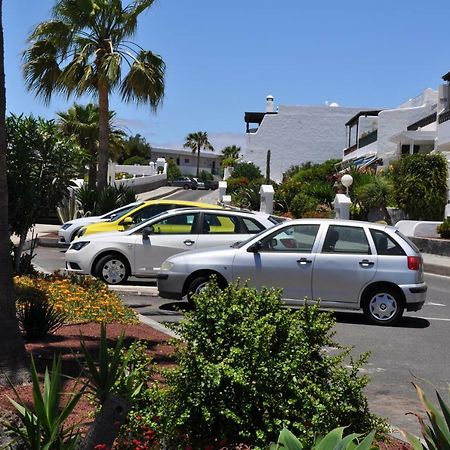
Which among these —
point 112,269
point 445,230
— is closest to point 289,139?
point 445,230

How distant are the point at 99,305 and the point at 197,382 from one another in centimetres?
556

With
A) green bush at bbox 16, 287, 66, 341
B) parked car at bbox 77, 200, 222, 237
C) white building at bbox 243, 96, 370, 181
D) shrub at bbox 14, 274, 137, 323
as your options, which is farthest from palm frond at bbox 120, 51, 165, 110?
white building at bbox 243, 96, 370, 181

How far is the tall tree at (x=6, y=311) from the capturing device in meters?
5.69

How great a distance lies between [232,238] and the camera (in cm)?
1393

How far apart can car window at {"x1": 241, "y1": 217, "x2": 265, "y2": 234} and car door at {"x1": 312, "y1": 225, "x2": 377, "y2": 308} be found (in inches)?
120

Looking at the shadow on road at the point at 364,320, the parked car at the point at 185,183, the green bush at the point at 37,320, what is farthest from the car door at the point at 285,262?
the parked car at the point at 185,183

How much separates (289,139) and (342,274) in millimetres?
52698

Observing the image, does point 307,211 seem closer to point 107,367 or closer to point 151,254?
point 151,254

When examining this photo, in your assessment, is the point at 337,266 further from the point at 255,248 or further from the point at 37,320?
the point at 37,320

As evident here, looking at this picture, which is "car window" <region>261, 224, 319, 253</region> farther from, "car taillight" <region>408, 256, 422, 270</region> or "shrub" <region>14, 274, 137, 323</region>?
"shrub" <region>14, 274, 137, 323</region>

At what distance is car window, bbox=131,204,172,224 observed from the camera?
17.5 m

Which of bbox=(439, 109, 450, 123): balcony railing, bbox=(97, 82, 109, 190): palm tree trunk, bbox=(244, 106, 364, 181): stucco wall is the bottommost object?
bbox=(97, 82, 109, 190): palm tree trunk

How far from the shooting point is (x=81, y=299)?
9945 millimetres

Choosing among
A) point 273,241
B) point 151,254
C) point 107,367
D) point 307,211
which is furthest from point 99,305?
point 307,211
